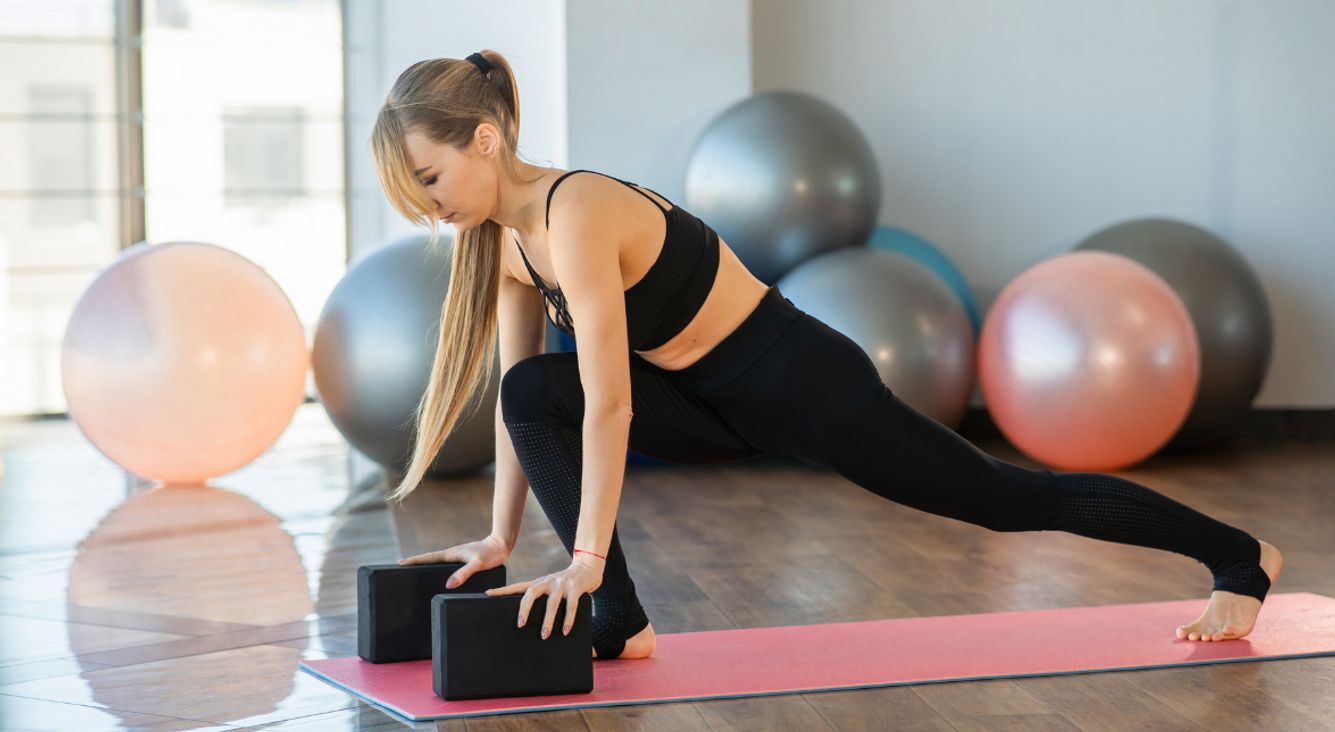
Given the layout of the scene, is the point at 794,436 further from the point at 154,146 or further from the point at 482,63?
the point at 154,146

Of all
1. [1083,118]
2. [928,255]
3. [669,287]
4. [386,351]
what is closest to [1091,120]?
[1083,118]

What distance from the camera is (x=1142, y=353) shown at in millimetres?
3549

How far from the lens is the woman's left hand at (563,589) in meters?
1.65

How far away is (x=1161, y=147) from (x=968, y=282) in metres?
0.78

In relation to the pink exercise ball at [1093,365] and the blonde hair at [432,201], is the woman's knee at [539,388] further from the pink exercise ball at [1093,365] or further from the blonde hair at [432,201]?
the pink exercise ball at [1093,365]

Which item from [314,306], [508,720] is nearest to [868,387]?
[508,720]

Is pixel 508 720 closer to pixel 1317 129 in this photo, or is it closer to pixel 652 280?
pixel 652 280

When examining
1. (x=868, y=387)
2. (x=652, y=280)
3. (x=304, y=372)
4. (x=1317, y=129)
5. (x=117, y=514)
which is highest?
(x=1317, y=129)

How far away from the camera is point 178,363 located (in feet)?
10.8

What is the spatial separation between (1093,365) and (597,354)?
223 cm

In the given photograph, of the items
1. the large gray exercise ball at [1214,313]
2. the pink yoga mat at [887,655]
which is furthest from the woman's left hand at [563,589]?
the large gray exercise ball at [1214,313]

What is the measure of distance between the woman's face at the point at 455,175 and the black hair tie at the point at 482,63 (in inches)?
3.5

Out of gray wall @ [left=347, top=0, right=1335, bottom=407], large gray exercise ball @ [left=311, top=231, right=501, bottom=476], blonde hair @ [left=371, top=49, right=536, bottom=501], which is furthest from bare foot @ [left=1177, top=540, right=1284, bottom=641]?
gray wall @ [left=347, top=0, right=1335, bottom=407]

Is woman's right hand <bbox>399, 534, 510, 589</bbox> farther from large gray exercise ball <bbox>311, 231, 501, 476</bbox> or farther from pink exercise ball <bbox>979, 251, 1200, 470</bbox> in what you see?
pink exercise ball <bbox>979, 251, 1200, 470</bbox>
